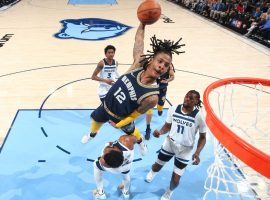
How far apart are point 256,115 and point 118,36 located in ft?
21.3

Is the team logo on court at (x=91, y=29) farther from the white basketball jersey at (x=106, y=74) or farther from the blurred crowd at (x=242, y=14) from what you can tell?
the white basketball jersey at (x=106, y=74)

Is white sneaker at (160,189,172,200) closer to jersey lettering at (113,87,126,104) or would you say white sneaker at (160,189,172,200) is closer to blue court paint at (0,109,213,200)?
blue court paint at (0,109,213,200)

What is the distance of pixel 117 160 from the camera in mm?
2861

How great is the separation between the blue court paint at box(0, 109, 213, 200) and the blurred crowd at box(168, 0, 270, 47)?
791cm

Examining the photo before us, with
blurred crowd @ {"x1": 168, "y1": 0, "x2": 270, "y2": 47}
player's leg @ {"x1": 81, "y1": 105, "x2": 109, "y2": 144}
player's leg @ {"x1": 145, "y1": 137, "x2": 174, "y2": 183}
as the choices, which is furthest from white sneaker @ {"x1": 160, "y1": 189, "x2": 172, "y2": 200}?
blurred crowd @ {"x1": 168, "y1": 0, "x2": 270, "y2": 47}

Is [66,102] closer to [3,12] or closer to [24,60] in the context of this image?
[24,60]

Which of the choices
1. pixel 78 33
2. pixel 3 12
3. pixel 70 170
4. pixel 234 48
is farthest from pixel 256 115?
pixel 3 12

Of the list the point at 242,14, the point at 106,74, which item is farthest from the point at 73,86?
the point at 242,14

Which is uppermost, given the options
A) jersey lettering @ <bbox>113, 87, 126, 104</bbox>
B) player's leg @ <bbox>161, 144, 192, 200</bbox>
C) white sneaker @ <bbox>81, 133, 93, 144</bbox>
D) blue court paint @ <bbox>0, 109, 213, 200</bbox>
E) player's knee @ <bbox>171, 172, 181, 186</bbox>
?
jersey lettering @ <bbox>113, 87, 126, 104</bbox>

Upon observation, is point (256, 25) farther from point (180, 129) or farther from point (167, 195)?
point (167, 195)

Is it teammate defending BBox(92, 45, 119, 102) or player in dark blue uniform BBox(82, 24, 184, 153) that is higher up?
player in dark blue uniform BBox(82, 24, 184, 153)

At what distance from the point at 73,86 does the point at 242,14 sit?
930 centimetres

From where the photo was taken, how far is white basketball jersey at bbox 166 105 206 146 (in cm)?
326

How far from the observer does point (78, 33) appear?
11.1m
